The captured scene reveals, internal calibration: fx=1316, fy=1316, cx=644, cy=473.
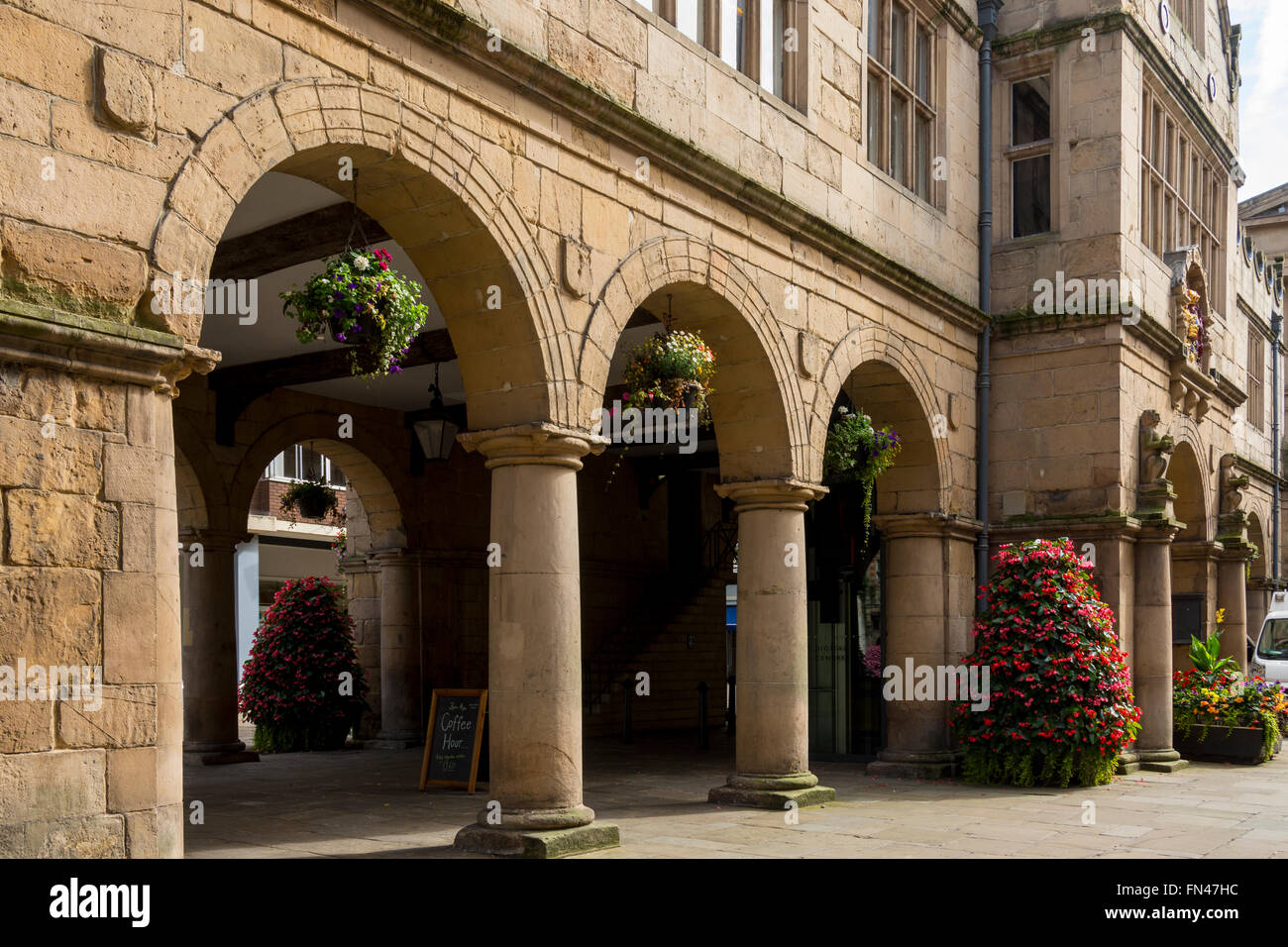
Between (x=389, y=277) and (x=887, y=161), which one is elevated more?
(x=887, y=161)

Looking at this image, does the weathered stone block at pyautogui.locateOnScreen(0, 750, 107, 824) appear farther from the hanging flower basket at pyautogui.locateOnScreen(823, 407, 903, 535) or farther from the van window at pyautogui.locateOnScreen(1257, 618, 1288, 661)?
the van window at pyautogui.locateOnScreen(1257, 618, 1288, 661)

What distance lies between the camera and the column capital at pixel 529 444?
722 cm

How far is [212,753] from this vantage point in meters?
13.0

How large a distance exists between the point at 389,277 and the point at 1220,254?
14.7 meters

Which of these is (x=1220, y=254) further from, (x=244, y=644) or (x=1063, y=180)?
(x=244, y=644)

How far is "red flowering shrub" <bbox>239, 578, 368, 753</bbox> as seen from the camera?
47.8 feet

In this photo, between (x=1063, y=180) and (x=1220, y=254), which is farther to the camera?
(x=1220, y=254)

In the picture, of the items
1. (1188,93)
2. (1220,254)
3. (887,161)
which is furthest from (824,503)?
(1220,254)

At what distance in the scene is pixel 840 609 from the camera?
541 inches

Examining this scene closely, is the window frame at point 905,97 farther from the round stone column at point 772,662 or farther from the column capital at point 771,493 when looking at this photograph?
the round stone column at point 772,662

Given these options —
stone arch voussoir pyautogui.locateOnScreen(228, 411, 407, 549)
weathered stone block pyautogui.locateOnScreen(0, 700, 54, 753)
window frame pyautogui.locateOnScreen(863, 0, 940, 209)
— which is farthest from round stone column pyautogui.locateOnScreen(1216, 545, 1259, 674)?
weathered stone block pyautogui.locateOnScreen(0, 700, 54, 753)

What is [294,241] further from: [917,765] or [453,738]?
[917,765]

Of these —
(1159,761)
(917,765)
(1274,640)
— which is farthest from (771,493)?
(1274,640)

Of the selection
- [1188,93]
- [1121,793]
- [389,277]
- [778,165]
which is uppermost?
[1188,93]
